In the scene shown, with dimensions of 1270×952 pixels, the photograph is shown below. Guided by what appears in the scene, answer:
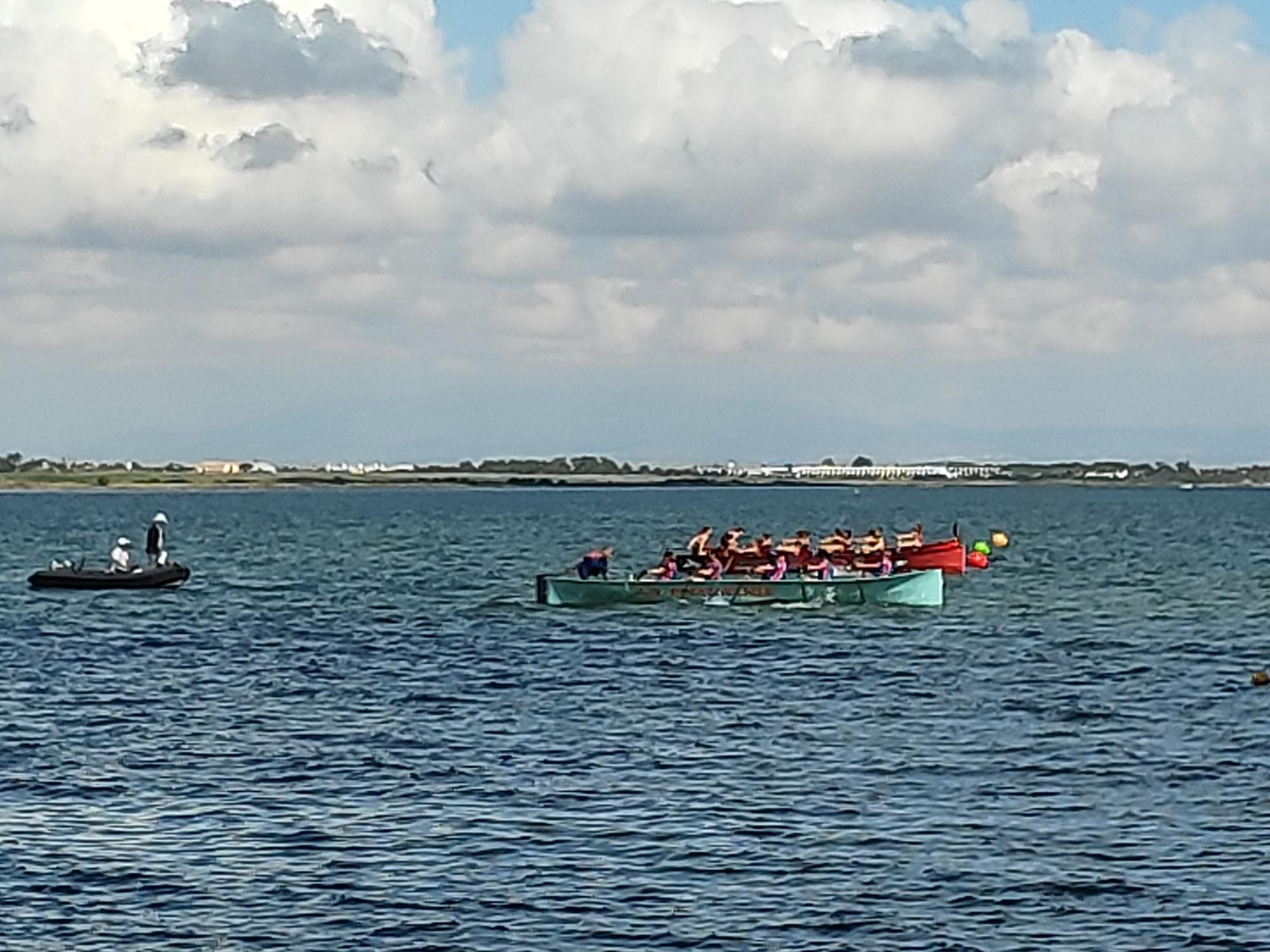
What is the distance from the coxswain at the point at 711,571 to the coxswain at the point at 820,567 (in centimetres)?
281

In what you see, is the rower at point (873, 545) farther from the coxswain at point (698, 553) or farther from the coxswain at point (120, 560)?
the coxswain at point (120, 560)

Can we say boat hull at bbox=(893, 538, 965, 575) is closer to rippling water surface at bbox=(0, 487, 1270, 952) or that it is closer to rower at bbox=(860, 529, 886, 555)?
rower at bbox=(860, 529, 886, 555)

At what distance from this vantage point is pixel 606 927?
2538 cm

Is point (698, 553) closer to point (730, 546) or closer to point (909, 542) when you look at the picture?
point (730, 546)

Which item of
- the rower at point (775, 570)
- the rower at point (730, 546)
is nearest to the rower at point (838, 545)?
the rower at point (730, 546)

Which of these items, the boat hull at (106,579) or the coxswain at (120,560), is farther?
the boat hull at (106,579)

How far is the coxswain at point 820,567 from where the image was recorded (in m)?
69.4

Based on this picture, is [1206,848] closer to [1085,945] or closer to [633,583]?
[1085,945]

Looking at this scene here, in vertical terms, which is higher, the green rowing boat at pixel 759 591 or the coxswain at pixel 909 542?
the coxswain at pixel 909 542

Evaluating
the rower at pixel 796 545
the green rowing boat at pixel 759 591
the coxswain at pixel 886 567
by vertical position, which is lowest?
the green rowing boat at pixel 759 591

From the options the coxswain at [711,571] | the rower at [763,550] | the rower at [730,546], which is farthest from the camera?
the rower at [763,550]

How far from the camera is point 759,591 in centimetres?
6806

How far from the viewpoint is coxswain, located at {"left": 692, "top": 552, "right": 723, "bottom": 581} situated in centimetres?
6931

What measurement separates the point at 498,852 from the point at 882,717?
15.7m
